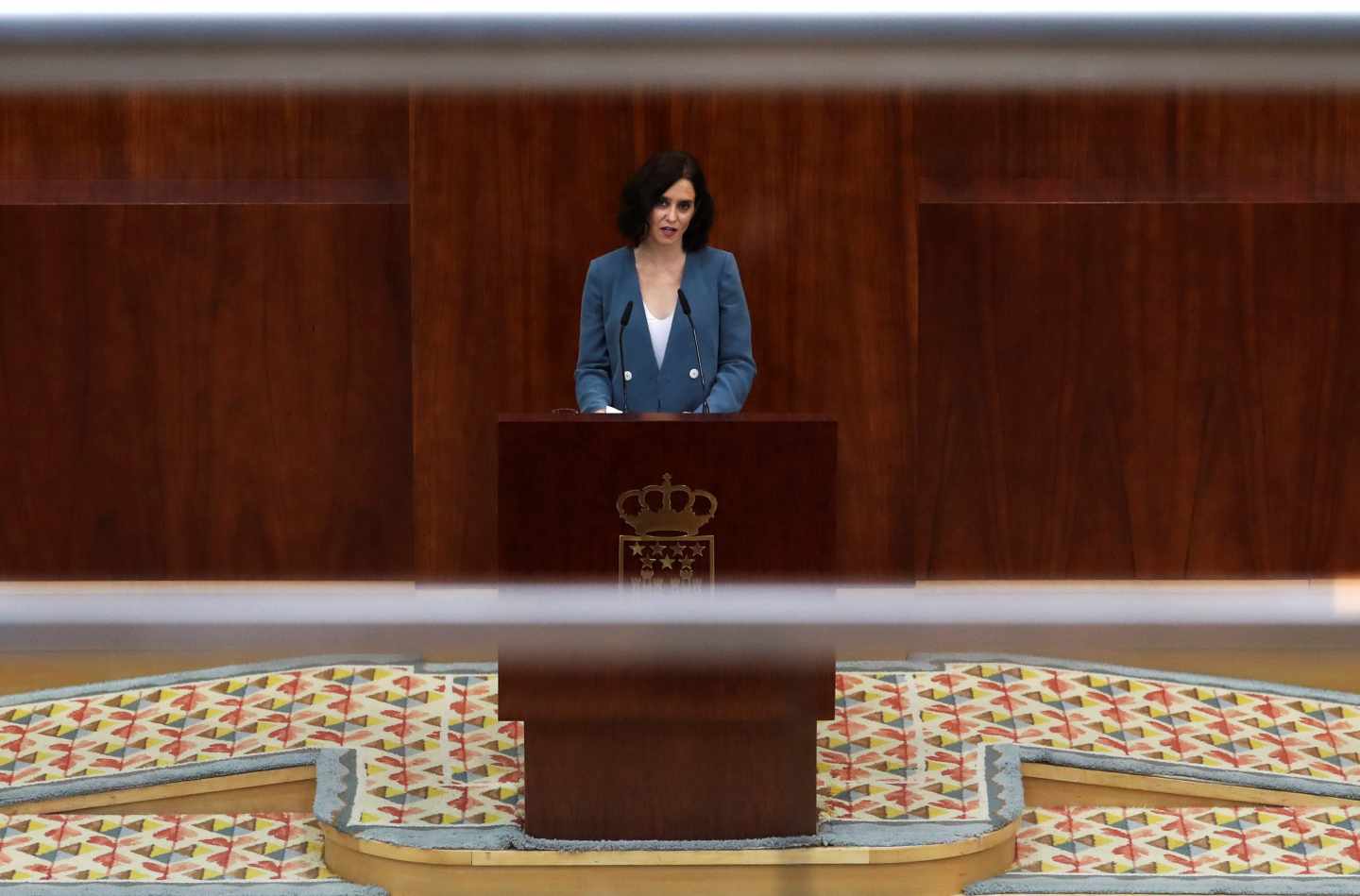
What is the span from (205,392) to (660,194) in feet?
5.54

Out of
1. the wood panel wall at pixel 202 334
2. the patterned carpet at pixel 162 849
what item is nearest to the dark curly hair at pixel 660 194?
the patterned carpet at pixel 162 849

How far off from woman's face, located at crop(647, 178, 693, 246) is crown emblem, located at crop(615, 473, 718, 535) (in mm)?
509

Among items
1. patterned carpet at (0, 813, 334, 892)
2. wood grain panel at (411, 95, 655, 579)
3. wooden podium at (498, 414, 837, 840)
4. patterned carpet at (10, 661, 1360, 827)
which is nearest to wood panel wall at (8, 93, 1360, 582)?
wood grain panel at (411, 95, 655, 579)

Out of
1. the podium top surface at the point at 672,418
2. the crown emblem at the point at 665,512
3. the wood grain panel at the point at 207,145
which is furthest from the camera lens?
the wood grain panel at the point at 207,145

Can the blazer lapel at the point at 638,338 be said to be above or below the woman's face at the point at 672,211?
below

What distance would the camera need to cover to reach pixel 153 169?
14.8ft

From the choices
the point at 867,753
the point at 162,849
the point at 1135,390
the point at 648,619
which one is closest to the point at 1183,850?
the point at 867,753

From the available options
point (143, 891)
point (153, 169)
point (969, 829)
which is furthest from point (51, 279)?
point (969, 829)

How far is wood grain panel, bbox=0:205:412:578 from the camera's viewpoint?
4500mm

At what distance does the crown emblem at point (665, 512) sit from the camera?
2.74m

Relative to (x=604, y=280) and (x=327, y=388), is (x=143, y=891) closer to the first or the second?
(x=604, y=280)

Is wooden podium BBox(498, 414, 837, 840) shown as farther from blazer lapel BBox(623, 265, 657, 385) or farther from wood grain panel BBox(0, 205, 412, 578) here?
wood grain panel BBox(0, 205, 412, 578)

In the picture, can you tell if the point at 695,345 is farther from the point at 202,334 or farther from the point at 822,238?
the point at 202,334

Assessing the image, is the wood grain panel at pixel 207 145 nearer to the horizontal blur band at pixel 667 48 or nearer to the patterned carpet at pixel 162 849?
the patterned carpet at pixel 162 849
